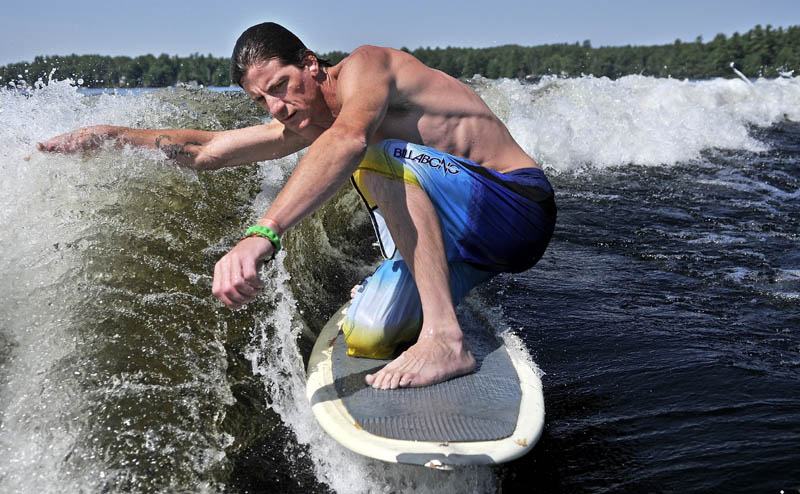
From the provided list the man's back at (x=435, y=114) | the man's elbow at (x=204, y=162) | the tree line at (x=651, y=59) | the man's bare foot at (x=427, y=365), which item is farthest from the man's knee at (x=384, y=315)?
the tree line at (x=651, y=59)

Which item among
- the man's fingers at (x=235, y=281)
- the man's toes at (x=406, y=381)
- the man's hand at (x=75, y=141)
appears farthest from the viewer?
the man's hand at (x=75, y=141)

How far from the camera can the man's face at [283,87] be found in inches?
86.3

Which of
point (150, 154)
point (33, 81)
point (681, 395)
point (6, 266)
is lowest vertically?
point (681, 395)

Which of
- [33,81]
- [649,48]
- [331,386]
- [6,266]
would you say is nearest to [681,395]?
[331,386]

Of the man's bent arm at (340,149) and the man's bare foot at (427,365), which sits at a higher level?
the man's bent arm at (340,149)

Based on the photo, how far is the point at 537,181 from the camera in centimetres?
255

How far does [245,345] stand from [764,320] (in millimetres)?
2528

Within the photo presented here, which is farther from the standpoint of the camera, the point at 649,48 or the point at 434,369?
the point at 649,48

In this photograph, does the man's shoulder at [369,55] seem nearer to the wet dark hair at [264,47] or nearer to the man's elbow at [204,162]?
the wet dark hair at [264,47]

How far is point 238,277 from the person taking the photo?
1.57 metres

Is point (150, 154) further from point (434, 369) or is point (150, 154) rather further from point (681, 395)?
point (681, 395)

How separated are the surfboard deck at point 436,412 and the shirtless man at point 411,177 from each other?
0.08 metres

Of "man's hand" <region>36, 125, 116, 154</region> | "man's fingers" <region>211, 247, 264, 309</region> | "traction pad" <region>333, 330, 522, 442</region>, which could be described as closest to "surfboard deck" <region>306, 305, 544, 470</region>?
"traction pad" <region>333, 330, 522, 442</region>

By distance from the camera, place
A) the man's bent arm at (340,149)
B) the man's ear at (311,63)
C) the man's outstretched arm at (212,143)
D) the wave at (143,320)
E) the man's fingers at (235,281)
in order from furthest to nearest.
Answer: the man's outstretched arm at (212,143)
the man's ear at (311,63)
the wave at (143,320)
the man's bent arm at (340,149)
the man's fingers at (235,281)
